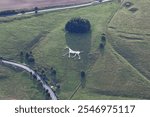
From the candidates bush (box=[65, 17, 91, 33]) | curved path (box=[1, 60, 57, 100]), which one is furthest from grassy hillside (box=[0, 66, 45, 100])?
bush (box=[65, 17, 91, 33])

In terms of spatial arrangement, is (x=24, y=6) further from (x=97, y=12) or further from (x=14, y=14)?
(x=97, y=12)

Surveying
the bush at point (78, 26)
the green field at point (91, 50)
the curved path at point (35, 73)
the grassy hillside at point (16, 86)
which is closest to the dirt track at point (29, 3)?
the green field at point (91, 50)

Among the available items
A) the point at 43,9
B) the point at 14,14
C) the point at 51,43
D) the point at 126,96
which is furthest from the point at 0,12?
the point at 126,96

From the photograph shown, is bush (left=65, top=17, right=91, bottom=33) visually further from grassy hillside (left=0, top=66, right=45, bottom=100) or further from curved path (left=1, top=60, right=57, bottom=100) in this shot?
grassy hillside (left=0, top=66, right=45, bottom=100)

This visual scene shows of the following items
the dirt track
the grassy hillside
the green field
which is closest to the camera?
the grassy hillside

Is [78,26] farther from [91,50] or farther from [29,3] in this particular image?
[29,3]

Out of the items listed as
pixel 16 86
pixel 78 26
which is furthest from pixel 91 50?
pixel 16 86
